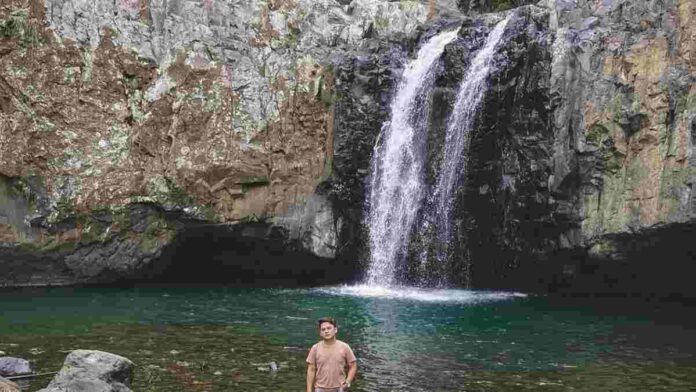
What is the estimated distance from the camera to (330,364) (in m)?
8.86

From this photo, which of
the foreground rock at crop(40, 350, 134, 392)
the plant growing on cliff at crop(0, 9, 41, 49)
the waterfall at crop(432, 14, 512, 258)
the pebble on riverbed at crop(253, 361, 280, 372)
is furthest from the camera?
the waterfall at crop(432, 14, 512, 258)

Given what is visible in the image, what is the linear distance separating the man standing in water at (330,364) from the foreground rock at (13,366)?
20.8ft

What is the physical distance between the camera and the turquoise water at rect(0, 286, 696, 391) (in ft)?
43.1

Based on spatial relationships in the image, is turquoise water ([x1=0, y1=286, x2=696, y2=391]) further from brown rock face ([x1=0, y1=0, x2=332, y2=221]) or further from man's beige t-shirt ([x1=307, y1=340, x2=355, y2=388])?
brown rock face ([x1=0, y1=0, x2=332, y2=221])

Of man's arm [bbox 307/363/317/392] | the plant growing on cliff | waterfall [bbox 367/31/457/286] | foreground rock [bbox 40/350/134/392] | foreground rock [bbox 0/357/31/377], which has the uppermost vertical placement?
the plant growing on cliff

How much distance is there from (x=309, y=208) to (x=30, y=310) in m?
10.8

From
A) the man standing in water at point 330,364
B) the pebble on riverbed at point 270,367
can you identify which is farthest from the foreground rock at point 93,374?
the man standing in water at point 330,364

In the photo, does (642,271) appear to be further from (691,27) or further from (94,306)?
(94,306)

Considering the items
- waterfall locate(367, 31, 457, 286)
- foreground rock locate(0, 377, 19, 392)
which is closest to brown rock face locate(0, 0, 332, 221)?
waterfall locate(367, 31, 457, 286)

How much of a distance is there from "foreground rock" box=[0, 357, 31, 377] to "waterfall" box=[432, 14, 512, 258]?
16.4 metres

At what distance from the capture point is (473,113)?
25312 millimetres

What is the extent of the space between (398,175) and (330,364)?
1850cm

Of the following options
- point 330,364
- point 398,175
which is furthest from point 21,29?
point 330,364

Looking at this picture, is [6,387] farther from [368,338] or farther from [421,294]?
[421,294]
